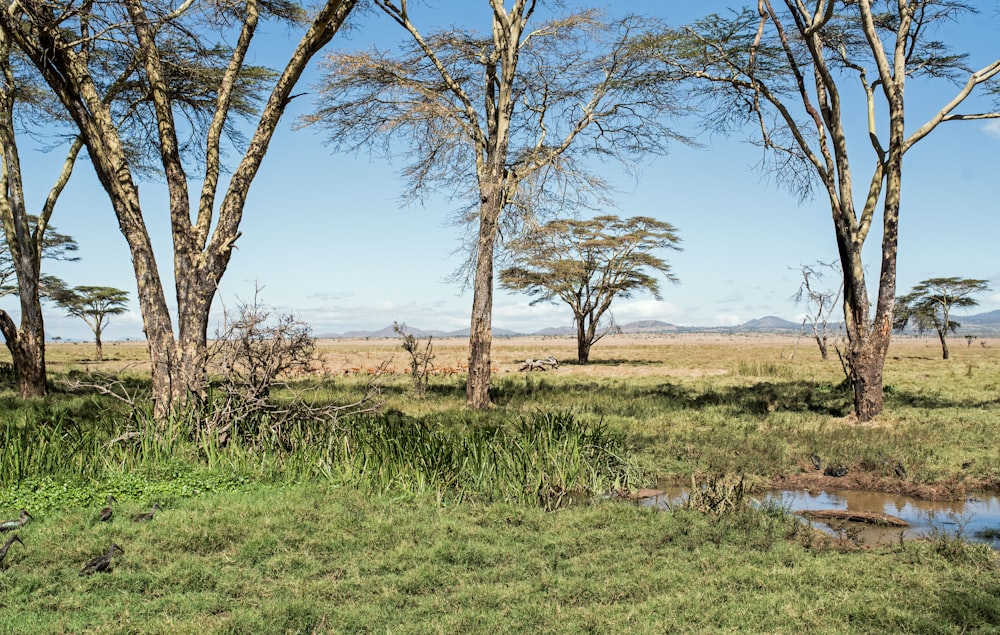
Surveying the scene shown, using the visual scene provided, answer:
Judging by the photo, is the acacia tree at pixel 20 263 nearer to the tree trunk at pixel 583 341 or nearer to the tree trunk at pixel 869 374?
the tree trunk at pixel 869 374

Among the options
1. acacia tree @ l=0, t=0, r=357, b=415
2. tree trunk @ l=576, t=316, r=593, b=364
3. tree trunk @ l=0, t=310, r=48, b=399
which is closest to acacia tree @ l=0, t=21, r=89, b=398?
tree trunk @ l=0, t=310, r=48, b=399

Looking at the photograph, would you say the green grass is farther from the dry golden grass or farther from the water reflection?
the dry golden grass

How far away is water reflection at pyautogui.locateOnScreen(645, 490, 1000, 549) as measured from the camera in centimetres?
592

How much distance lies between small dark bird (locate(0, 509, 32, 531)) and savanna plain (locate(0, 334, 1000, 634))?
178 millimetres

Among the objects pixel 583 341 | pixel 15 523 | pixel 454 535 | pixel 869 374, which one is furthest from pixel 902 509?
pixel 583 341

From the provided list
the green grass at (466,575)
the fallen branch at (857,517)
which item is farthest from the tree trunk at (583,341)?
the green grass at (466,575)

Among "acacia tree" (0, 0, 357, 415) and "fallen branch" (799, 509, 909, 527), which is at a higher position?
"acacia tree" (0, 0, 357, 415)

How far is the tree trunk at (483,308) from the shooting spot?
1272cm

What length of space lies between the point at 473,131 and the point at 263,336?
23.2 feet

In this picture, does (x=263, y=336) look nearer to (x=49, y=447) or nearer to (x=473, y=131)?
(x=49, y=447)

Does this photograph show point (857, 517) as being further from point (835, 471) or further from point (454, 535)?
point (454, 535)

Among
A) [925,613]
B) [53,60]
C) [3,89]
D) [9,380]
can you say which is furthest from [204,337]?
[9,380]

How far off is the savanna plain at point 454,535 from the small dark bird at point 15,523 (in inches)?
7.0

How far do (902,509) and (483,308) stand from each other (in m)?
7.39
